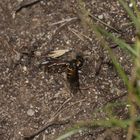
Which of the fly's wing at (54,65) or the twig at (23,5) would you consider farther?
the twig at (23,5)

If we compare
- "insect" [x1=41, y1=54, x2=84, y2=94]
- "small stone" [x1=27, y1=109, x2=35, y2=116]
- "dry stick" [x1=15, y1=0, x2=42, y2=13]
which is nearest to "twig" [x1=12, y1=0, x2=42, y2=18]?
"dry stick" [x1=15, y1=0, x2=42, y2=13]

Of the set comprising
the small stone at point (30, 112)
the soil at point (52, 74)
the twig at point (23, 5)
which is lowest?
the small stone at point (30, 112)

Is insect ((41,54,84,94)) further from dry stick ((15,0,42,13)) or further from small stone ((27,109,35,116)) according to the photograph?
dry stick ((15,0,42,13))

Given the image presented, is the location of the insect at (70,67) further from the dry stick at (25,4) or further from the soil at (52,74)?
the dry stick at (25,4)

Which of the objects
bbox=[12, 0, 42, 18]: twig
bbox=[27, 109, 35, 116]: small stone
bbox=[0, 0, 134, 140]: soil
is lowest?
bbox=[27, 109, 35, 116]: small stone

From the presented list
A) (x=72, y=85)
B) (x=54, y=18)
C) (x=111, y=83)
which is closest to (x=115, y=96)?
(x=111, y=83)

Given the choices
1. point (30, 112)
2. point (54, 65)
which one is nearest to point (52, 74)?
point (54, 65)

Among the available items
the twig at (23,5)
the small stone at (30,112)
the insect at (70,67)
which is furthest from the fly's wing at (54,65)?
the twig at (23,5)
